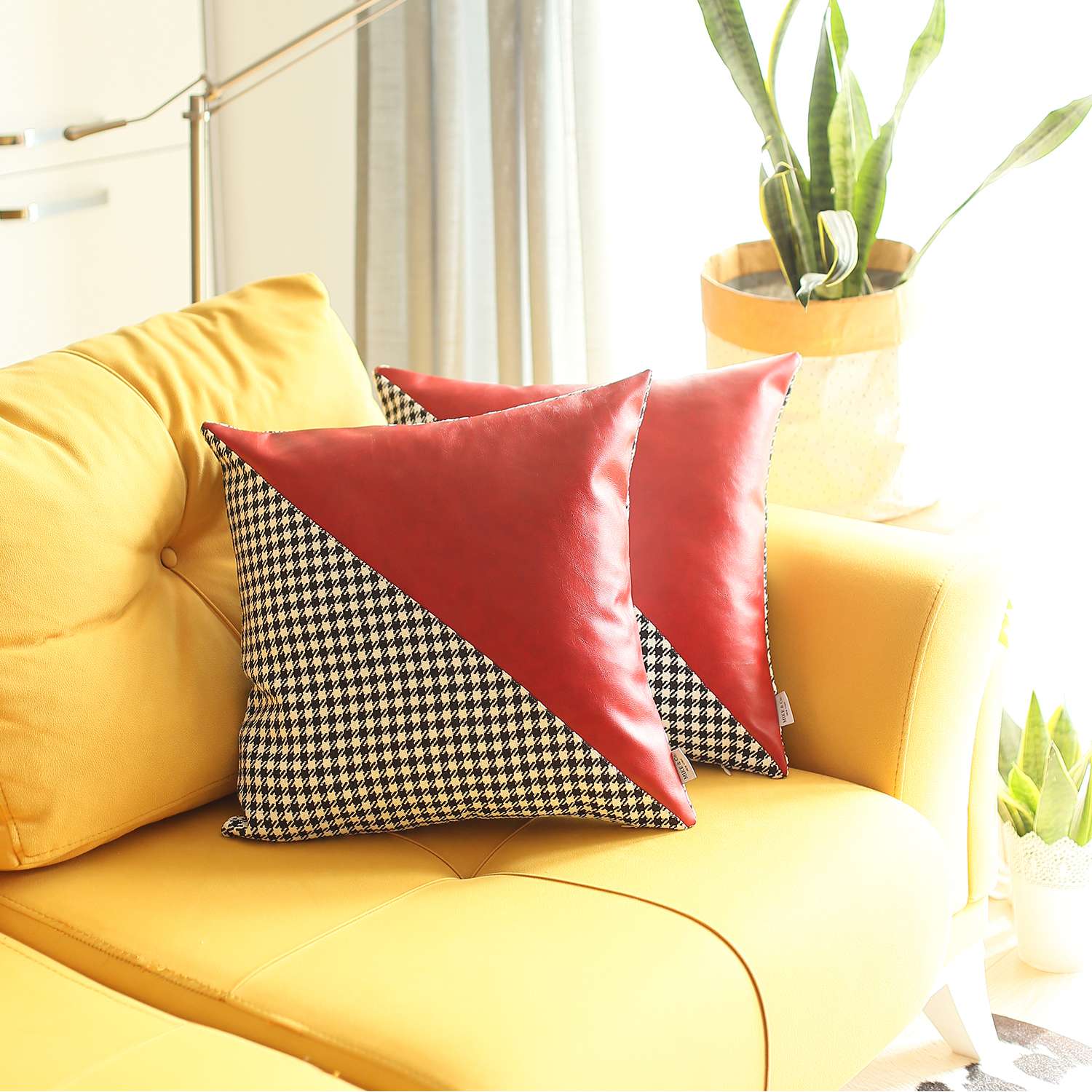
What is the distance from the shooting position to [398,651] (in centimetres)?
111

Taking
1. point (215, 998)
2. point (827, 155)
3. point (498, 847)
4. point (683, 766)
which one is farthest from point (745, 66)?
point (215, 998)

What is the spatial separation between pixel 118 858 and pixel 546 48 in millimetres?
1656

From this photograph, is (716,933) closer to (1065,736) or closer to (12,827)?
(12,827)

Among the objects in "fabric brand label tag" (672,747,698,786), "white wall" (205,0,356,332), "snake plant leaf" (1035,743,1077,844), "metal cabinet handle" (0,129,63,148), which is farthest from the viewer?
"white wall" (205,0,356,332)

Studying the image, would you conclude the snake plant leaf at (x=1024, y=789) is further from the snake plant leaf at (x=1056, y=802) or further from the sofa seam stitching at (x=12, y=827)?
the sofa seam stitching at (x=12, y=827)

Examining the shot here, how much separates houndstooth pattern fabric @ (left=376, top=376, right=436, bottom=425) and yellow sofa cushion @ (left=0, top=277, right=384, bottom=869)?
5cm

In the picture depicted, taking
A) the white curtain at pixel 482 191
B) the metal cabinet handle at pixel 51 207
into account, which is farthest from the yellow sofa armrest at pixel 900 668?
the metal cabinet handle at pixel 51 207

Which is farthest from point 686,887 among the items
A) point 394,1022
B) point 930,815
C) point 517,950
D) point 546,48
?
point 546,48

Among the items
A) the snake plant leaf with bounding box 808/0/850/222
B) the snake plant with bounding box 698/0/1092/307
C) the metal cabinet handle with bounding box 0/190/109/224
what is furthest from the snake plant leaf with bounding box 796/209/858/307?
the metal cabinet handle with bounding box 0/190/109/224

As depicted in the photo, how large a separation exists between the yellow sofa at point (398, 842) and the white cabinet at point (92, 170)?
0.91 m

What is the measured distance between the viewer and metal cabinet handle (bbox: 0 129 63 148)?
83.5 inches

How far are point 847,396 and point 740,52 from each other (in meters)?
0.48

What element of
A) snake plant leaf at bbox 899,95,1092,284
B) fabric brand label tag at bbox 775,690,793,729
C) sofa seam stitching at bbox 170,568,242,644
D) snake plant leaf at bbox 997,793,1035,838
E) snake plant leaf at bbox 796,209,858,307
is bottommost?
snake plant leaf at bbox 997,793,1035,838

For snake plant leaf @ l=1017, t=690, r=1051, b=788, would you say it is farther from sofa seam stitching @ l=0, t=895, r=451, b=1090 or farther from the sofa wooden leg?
sofa seam stitching @ l=0, t=895, r=451, b=1090
